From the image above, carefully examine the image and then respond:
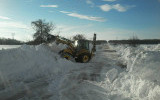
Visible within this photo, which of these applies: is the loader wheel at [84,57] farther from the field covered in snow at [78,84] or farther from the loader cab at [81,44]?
the field covered in snow at [78,84]

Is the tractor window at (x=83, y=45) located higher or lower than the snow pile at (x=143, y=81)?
higher

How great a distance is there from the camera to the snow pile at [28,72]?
22.8 feet

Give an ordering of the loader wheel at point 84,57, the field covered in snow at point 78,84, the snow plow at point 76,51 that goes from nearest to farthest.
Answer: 1. the field covered in snow at point 78,84
2. the snow plow at point 76,51
3. the loader wheel at point 84,57

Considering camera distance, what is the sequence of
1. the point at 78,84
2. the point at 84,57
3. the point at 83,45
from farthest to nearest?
the point at 83,45 < the point at 84,57 < the point at 78,84

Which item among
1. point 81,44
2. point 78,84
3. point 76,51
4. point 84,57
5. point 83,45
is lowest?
point 78,84

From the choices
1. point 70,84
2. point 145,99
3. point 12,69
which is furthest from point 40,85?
point 145,99

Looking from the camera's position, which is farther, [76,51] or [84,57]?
[84,57]

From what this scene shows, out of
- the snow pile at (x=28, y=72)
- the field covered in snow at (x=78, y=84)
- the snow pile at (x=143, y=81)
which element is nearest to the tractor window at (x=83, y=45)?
the snow pile at (x=28, y=72)

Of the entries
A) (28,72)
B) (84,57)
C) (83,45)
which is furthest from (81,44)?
(28,72)

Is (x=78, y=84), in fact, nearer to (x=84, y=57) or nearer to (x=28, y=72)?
(x=28, y=72)

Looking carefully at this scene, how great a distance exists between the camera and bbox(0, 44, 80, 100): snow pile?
22.8ft

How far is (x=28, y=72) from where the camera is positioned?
31.8ft

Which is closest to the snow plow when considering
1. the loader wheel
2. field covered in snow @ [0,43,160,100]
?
the loader wheel

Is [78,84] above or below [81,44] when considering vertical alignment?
below
